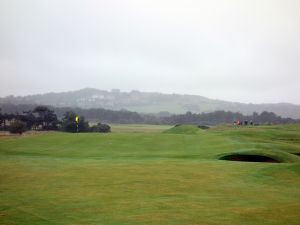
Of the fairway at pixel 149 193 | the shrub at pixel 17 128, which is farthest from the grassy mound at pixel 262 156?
the shrub at pixel 17 128

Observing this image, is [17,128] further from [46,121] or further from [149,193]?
[149,193]

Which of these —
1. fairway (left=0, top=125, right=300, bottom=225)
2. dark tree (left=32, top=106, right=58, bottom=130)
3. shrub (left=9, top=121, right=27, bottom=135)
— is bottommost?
fairway (left=0, top=125, right=300, bottom=225)

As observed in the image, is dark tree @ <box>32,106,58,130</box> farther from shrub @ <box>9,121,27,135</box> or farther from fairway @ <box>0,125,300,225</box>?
fairway @ <box>0,125,300,225</box>

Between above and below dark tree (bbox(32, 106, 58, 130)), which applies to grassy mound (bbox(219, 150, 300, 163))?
below

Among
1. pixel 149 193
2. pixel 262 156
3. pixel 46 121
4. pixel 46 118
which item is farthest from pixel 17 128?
pixel 149 193

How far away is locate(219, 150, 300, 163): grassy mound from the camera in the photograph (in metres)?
33.1

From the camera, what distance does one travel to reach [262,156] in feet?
110

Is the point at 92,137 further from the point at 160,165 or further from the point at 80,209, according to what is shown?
the point at 80,209

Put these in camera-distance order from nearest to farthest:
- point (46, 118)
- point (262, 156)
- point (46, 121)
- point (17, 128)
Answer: point (262, 156), point (17, 128), point (46, 118), point (46, 121)

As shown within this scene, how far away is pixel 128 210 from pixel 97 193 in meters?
3.47

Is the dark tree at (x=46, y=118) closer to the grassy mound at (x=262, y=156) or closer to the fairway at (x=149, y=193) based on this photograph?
the fairway at (x=149, y=193)

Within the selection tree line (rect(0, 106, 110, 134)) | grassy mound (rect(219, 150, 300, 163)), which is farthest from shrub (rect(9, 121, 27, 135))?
grassy mound (rect(219, 150, 300, 163))

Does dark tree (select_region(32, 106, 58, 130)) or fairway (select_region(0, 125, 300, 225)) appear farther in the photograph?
dark tree (select_region(32, 106, 58, 130))

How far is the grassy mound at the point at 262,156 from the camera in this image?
109 feet
